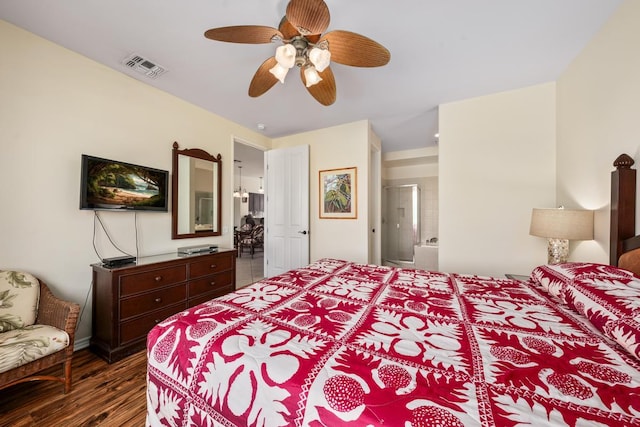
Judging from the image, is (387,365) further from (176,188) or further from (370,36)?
(176,188)

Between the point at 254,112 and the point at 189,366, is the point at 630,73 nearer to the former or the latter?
the point at 189,366

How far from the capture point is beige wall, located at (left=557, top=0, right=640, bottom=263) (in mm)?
1463

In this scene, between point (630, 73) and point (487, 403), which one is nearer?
point (487, 403)

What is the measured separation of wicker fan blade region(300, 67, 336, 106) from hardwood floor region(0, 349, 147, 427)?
8.31 ft

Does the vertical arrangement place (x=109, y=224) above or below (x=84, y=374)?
above

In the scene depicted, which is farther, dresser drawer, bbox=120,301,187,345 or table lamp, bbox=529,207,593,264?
Result: dresser drawer, bbox=120,301,187,345

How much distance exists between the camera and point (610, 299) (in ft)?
3.13

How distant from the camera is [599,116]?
1.74 m

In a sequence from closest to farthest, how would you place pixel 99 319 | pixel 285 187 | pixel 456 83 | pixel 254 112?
pixel 99 319, pixel 456 83, pixel 254 112, pixel 285 187

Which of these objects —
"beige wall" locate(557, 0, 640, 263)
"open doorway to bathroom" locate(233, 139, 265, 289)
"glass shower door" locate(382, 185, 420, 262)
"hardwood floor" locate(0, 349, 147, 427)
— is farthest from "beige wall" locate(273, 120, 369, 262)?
"hardwood floor" locate(0, 349, 147, 427)

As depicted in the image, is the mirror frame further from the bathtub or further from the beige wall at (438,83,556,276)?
the bathtub

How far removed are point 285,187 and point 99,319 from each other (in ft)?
8.93

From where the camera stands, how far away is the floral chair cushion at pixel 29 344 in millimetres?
1300

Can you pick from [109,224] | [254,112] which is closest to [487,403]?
[109,224]
